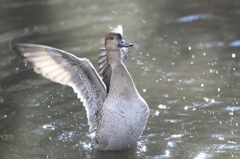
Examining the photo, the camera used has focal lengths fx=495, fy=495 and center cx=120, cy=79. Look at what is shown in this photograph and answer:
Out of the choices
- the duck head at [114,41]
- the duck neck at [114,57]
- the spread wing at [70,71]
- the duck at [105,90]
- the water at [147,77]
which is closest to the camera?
the spread wing at [70,71]

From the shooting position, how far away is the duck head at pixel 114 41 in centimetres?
738

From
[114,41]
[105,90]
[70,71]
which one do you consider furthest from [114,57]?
[70,71]

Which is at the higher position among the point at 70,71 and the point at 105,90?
the point at 70,71

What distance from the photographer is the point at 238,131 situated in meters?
7.74

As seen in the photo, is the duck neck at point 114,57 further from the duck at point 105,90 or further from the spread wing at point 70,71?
the spread wing at point 70,71

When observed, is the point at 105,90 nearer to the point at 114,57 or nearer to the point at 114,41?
the point at 114,57

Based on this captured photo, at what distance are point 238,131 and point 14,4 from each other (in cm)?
940

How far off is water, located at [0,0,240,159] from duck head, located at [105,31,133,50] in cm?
160

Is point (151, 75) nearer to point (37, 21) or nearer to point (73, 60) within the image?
point (73, 60)

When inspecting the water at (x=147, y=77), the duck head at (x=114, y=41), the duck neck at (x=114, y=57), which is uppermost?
the duck head at (x=114, y=41)

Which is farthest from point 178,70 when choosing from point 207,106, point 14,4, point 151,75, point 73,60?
point 14,4

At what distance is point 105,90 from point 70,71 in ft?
2.08

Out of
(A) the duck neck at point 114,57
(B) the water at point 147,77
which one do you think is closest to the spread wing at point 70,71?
(A) the duck neck at point 114,57

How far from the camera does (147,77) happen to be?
33.0 feet
